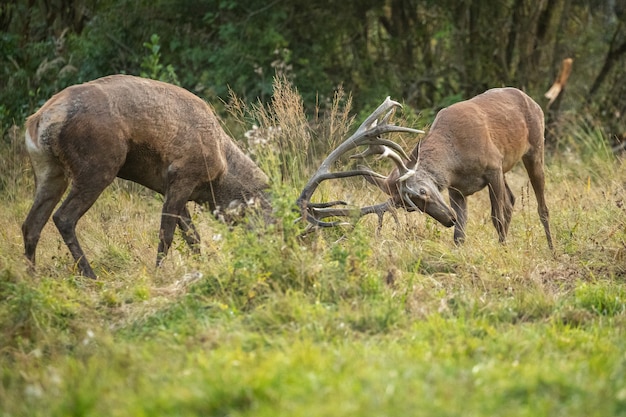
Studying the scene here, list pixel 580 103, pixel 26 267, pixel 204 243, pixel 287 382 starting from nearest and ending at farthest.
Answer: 1. pixel 287 382
2. pixel 26 267
3. pixel 204 243
4. pixel 580 103

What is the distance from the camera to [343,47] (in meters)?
16.9

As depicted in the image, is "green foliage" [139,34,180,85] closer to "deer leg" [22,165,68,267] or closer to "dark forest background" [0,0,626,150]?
"dark forest background" [0,0,626,150]

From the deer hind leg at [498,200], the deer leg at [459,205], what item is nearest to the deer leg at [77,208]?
the deer leg at [459,205]

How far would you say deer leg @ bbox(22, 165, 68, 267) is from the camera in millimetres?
7797

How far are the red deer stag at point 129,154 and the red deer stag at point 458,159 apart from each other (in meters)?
0.98

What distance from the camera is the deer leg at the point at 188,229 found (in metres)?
8.07

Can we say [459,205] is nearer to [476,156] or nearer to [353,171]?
[476,156]

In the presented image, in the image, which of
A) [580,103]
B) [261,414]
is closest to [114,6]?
[580,103]

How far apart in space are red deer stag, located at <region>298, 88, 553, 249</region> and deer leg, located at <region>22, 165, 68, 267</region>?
A: 2.08m

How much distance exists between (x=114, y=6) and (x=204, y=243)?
882 cm

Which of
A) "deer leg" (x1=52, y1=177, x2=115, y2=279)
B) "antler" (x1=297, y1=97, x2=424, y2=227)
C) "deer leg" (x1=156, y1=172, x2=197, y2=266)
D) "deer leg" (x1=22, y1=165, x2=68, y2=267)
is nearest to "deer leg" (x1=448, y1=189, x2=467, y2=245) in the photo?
A: "antler" (x1=297, y1=97, x2=424, y2=227)

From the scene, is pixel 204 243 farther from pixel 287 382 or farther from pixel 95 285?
pixel 287 382

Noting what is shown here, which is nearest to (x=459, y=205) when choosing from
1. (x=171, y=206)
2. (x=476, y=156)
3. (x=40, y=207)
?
(x=476, y=156)

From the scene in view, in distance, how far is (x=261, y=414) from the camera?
4.35 meters
